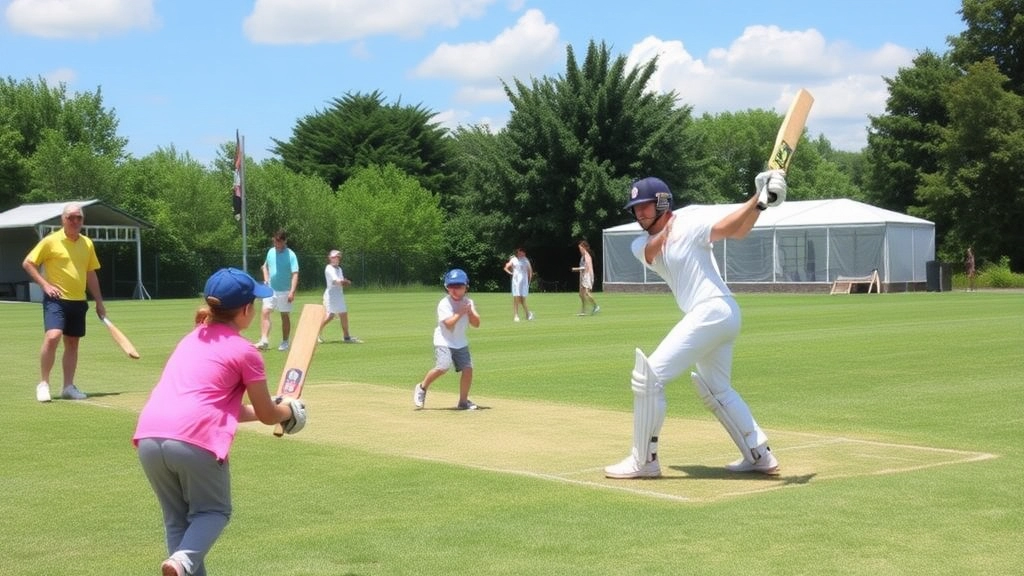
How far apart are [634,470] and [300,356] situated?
3333mm

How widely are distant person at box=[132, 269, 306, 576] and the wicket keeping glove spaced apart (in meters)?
3.88

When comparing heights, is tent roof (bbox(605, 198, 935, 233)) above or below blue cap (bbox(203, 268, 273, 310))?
above

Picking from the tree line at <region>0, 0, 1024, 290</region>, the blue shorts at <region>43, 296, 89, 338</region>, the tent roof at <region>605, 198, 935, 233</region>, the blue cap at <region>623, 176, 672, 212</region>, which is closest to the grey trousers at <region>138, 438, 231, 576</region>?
the blue cap at <region>623, 176, 672, 212</region>

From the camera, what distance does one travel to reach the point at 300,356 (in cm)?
632

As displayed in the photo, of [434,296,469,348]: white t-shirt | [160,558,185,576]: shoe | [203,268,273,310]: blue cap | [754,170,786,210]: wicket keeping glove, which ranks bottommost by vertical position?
[160,558,185,576]: shoe

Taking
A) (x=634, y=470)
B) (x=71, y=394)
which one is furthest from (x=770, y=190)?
(x=71, y=394)

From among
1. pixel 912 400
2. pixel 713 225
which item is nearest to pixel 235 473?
pixel 713 225

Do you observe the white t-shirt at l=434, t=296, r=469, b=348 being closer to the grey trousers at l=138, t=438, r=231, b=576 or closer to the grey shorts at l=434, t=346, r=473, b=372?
the grey shorts at l=434, t=346, r=473, b=372

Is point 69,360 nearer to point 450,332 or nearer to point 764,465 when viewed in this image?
point 450,332

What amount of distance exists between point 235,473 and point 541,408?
447cm

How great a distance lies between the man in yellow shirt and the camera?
1401cm

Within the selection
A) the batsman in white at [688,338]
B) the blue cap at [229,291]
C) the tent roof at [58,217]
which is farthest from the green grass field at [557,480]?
the tent roof at [58,217]

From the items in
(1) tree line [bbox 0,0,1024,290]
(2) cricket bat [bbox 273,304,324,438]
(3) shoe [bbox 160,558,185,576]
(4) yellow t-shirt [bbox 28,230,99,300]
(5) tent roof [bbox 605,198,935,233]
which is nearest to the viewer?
(3) shoe [bbox 160,558,185,576]

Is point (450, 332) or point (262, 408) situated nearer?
point (262, 408)
